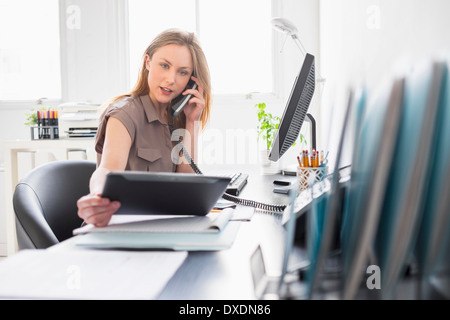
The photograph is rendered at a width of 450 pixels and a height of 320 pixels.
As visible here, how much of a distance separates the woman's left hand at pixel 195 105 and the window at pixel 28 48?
7.97ft

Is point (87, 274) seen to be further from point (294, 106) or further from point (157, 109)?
point (157, 109)

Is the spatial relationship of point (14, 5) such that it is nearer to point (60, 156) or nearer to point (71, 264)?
point (60, 156)

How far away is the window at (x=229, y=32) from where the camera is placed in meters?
3.09

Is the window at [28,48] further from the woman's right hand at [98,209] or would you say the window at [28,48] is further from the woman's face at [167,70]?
the woman's right hand at [98,209]

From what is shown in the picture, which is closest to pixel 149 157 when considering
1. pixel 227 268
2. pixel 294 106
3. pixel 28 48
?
pixel 294 106

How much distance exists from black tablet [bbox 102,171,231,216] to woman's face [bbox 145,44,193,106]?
750 mm

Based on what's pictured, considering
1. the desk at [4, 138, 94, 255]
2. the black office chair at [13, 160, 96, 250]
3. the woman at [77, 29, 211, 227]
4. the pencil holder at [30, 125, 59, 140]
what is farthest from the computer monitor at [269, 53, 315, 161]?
the pencil holder at [30, 125, 59, 140]

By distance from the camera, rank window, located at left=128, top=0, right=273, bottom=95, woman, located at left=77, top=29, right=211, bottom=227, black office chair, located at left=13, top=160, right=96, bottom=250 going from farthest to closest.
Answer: window, located at left=128, top=0, right=273, bottom=95 < woman, located at left=77, top=29, right=211, bottom=227 < black office chair, located at left=13, top=160, right=96, bottom=250

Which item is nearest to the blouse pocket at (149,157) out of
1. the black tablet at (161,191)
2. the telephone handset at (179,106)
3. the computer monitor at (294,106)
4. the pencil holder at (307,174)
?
the telephone handset at (179,106)

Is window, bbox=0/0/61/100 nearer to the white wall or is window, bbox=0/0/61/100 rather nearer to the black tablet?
the white wall

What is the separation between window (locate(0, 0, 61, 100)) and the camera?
127 inches
